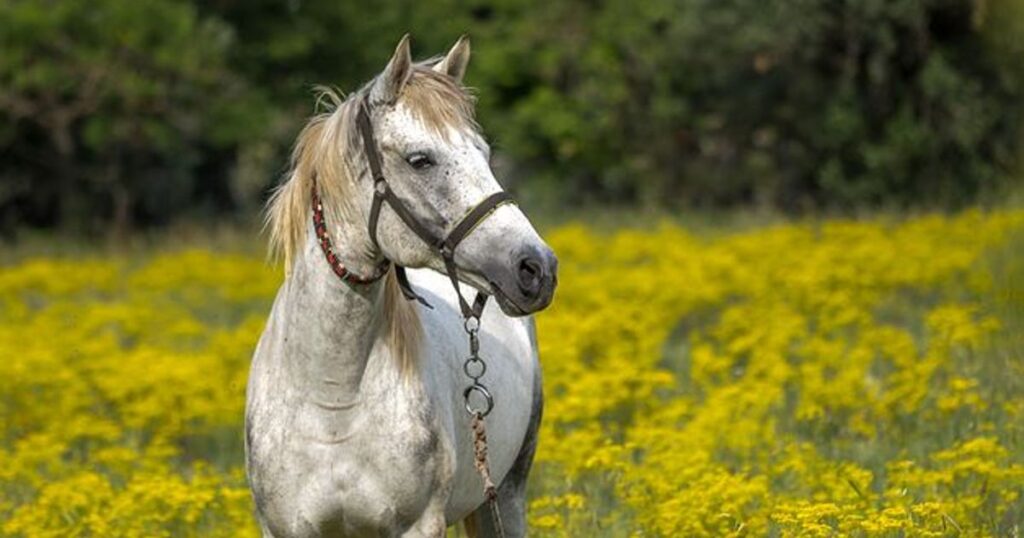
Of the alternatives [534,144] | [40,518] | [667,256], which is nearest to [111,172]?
[534,144]

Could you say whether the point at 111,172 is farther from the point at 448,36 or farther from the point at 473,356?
the point at 473,356

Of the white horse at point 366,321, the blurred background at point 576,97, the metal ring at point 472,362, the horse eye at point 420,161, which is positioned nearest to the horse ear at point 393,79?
the white horse at point 366,321

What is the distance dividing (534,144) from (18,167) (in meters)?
9.31

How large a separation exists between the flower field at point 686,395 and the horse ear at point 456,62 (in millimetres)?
1915

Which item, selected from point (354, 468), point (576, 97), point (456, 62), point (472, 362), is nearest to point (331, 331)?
point (354, 468)

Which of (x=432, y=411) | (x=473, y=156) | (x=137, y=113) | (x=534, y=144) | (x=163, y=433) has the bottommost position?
(x=534, y=144)

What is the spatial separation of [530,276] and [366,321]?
2.15ft

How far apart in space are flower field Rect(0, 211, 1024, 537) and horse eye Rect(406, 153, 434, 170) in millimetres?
1896

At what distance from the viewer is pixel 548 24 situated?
34.9 m

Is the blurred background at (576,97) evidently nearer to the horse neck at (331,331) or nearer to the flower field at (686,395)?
the flower field at (686,395)

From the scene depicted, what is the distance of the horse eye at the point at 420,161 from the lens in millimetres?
5086

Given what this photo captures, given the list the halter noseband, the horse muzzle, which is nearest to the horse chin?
the horse muzzle

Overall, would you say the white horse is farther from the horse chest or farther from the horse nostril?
the horse nostril

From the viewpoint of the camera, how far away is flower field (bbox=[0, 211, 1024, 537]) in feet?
23.8
